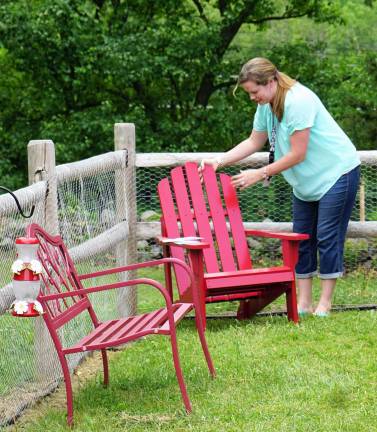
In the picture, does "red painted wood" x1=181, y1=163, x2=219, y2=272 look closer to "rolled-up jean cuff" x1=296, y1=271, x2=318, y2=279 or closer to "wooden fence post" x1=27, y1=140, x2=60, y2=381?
"rolled-up jean cuff" x1=296, y1=271, x2=318, y2=279

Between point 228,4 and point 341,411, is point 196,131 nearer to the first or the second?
point 228,4

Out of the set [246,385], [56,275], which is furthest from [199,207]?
[246,385]

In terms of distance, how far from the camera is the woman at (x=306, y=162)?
6379mm

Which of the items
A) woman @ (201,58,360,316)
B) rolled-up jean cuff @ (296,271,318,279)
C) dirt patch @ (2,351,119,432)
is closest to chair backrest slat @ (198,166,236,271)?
woman @ (201,58,360,316)

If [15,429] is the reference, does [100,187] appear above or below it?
above

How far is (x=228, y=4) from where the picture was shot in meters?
12.7

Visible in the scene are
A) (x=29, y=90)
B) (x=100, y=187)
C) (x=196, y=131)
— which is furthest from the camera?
(x=29, y=90)

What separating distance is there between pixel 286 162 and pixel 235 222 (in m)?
0.68

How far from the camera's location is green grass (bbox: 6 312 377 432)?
4477 millimetres

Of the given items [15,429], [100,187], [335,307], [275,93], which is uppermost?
[275,93]

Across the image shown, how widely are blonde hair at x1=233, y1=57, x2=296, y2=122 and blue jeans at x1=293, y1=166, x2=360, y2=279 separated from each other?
0.59 m

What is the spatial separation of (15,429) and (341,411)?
4.64 feet

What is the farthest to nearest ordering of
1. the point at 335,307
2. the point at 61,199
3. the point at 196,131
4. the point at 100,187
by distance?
the point at 196,131
the point at 335,307
the point at 100,187
the point at 61,199

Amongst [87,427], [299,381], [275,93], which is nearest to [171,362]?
[299,381]
